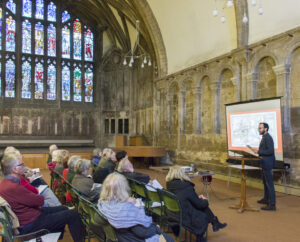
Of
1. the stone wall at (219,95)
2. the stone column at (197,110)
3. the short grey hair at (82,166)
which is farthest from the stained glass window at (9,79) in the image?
the short grey hair at (82,166)

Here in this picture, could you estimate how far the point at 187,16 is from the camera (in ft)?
40.5

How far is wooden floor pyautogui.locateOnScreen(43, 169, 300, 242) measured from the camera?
4.39 meters

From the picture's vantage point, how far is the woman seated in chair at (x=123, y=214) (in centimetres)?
275

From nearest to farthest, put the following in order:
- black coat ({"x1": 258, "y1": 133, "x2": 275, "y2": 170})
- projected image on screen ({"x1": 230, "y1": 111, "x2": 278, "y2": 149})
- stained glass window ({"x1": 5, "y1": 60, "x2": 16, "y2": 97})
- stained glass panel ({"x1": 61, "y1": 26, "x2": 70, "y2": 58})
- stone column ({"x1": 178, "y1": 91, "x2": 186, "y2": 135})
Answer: black coat ({"x1": 258, "y1": 133, "x2": 275, "y2": 170})
projected image on screen ({"x1": 230, "y1": 111, "x2": 278, "y2": 149})
stone column ({"x1": 178, "y1": 91, "x2": 186, "y2": 135})
stained glass window ({"x1": 5, "y1": 60, "x2": 16, "y2": 97})
stained glass panel ({"x1": 61, "y1": 26, "x2": 70, "y2": 58})

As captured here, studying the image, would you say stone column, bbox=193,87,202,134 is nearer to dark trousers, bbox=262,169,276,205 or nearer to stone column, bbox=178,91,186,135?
stone column, bbox=178,91,186,135

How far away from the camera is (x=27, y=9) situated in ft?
59.9

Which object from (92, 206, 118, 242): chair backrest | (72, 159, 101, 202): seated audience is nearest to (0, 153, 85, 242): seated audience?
(72, 159, 101, 202): seated audience

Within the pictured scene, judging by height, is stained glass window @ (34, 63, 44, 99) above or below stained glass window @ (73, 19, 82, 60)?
below

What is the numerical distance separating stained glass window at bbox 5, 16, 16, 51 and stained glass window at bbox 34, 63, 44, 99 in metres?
1.75

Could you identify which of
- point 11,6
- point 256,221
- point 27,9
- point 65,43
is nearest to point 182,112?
point 256,221

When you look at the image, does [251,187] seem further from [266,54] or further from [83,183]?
[83,183]

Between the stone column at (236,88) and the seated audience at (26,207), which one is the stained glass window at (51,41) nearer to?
the stone column at (236,88)

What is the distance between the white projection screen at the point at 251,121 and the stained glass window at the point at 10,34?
46.7 ft

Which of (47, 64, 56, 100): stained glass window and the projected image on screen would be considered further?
(47, 64, 56, 100): stained glass window
